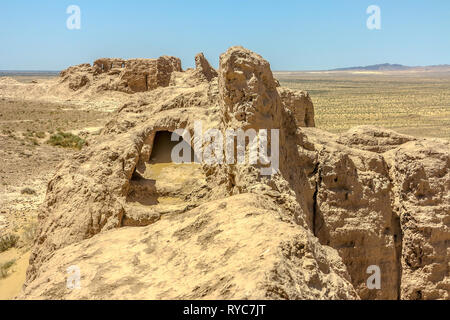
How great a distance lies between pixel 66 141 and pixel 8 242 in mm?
13139

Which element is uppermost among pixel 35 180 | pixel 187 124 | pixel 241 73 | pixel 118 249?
pixel 241 73

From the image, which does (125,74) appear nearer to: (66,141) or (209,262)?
(66,141)

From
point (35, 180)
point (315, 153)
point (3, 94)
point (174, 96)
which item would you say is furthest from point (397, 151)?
point (3, 94)

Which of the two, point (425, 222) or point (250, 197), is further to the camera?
point (425, 222)

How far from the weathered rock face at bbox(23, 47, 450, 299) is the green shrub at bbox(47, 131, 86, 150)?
14239 millimetres

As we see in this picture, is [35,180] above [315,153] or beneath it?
beneath

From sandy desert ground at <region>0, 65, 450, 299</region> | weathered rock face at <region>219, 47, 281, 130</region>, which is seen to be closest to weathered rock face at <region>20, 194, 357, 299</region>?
weathered rock face at <region>219, 47, 281, 130</region>

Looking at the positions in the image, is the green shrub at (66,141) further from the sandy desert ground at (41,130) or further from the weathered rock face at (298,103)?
the weathered rock face at (298,103)

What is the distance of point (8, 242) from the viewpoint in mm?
10562

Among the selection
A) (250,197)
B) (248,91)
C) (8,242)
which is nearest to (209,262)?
(250,197)

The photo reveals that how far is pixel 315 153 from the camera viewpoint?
24.4ft

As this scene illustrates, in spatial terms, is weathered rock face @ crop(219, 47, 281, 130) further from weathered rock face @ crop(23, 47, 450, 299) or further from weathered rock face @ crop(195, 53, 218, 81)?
weathered rock face @ crop(195, 53, 218, 81)
